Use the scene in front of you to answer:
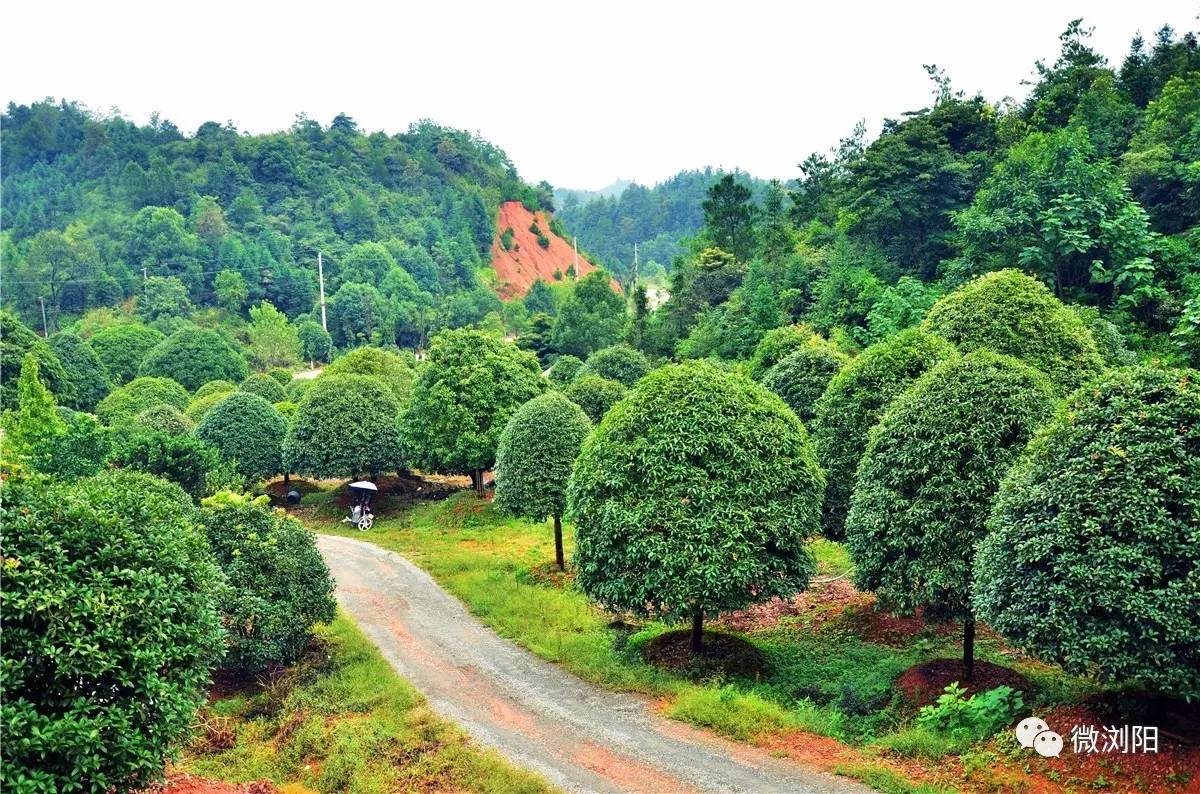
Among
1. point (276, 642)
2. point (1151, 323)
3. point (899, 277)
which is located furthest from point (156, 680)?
point (899, 277)

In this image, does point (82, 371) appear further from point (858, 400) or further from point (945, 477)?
point (945, 477)

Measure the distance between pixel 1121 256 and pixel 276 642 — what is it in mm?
27046

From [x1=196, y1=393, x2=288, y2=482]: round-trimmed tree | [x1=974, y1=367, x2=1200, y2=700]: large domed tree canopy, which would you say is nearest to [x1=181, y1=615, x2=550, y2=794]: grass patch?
[x1=974, y1=367, x2=1200, y2=700]: large domed tree canopy

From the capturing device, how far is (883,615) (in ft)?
55.4

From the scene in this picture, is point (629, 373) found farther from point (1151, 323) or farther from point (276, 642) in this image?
point (276, 642)

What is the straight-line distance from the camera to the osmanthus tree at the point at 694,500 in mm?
13727

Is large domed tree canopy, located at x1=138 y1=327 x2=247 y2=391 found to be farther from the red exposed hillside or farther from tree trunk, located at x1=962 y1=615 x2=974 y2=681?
the red exposed hillside

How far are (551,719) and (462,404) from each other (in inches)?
706

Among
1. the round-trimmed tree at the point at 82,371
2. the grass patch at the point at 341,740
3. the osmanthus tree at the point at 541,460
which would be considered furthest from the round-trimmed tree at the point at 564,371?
the grass patch at the point at 341,740

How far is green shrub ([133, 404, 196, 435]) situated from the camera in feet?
108

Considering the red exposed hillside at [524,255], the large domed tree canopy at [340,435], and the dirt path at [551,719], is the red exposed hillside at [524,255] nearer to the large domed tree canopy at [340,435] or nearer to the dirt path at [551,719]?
the large domed tree canopy at [340,435]

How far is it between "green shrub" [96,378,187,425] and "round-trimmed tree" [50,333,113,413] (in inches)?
306

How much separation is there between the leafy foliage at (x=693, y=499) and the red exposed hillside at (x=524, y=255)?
90178 millimetres

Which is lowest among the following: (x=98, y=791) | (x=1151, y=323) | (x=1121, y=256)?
(x=98, y=791)
